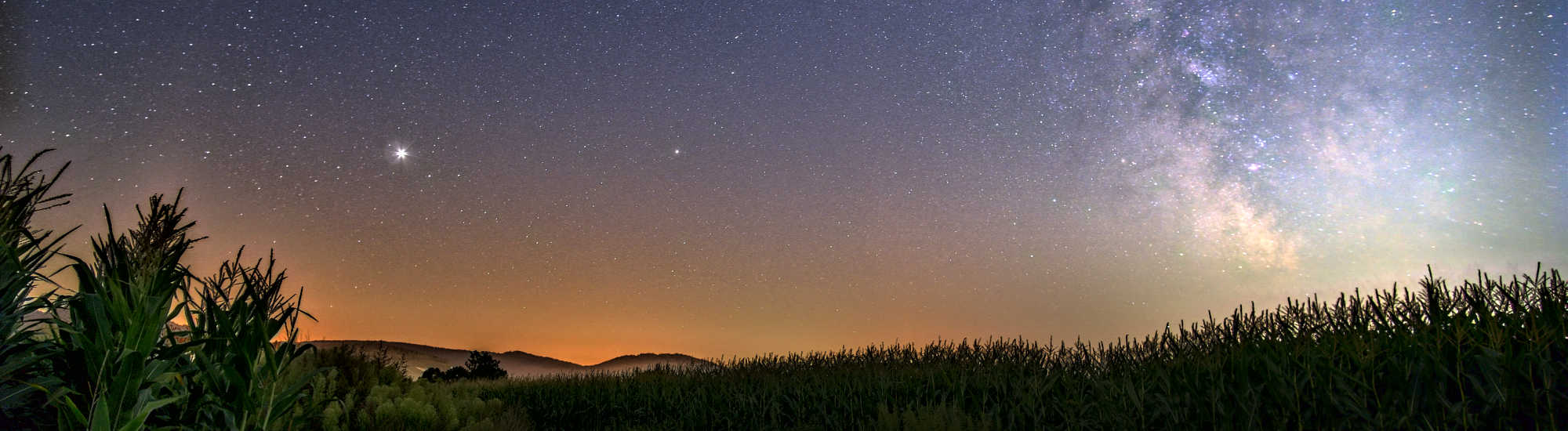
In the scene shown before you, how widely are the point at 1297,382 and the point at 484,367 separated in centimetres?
3055

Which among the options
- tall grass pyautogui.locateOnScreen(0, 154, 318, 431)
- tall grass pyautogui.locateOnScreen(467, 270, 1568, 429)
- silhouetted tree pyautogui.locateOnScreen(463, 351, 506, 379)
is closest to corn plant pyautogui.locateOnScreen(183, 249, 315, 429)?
tall grass pyautogui.locateOnScreen(0, 154, 318, 431)

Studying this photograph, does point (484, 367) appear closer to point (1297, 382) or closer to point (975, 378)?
point (975, 378)

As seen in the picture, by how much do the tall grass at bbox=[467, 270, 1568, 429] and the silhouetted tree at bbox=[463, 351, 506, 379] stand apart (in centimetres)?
2208

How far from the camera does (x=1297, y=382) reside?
5.43m

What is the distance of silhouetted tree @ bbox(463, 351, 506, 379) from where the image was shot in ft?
101

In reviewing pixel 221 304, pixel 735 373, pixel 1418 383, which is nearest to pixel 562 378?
pixel 735 373

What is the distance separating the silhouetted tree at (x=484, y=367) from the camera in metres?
30.7

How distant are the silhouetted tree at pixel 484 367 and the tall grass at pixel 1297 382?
869 inches

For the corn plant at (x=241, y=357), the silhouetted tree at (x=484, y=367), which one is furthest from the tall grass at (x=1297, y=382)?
the silhouetted tree at (x=484, y=367)

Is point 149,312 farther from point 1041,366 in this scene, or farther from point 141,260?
point 1041,366

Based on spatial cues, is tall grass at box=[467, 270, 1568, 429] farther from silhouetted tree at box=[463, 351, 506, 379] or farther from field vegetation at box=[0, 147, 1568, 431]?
silhouetted tree at box=[463, 351, 506, 379]

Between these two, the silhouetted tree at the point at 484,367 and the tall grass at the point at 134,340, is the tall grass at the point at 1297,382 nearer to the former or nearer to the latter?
the tall grass at the point at 134,340

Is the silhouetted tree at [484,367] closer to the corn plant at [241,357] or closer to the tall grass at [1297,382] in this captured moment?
the tall grass at [1297,382]

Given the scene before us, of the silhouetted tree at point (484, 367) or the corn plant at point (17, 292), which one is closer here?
the corn plant at point (17, 292)
